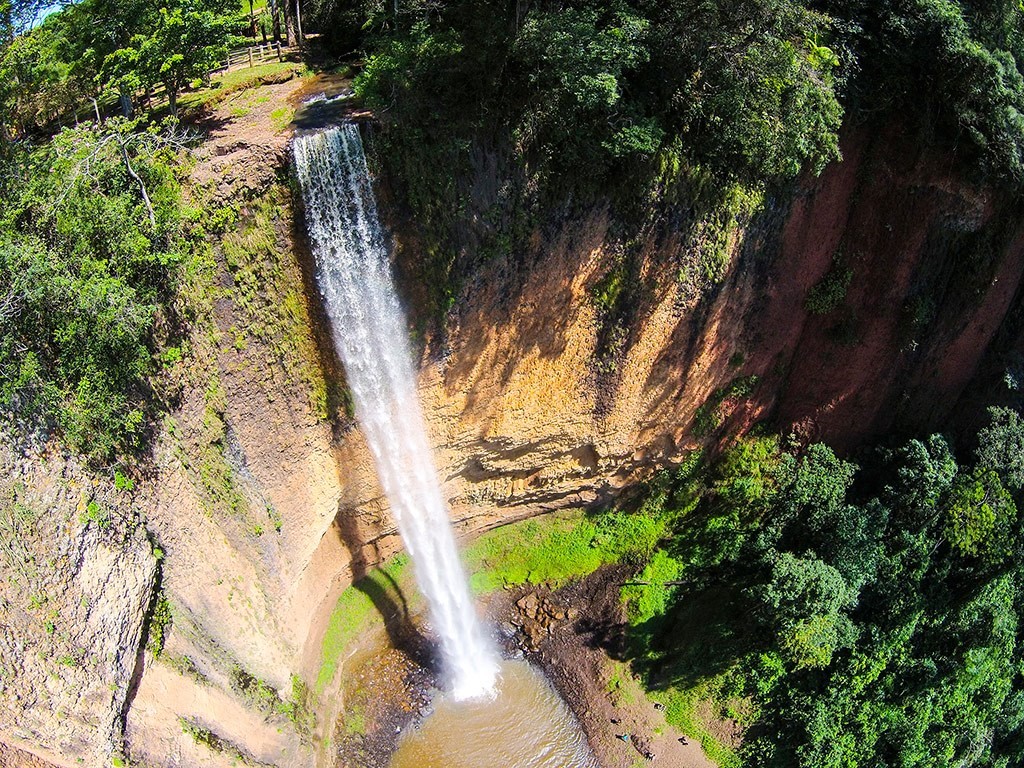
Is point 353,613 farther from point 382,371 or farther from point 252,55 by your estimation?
point 252,55

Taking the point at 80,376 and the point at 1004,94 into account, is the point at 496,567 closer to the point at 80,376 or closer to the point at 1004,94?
the point at 80,376

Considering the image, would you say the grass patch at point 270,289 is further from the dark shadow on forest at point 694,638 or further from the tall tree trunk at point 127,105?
the dark shadow on forest at point 694,638

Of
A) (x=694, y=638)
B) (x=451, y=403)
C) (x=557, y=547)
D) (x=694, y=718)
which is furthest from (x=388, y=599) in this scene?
(x=694, y=718)

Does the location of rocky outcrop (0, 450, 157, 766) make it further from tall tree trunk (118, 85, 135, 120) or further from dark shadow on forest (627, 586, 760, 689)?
dark shadow on forest (627, 586, 760, 689)

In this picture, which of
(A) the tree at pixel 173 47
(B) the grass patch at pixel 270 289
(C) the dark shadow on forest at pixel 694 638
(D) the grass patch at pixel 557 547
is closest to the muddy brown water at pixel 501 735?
(C) the dark shadow on forest at pixel 694 638

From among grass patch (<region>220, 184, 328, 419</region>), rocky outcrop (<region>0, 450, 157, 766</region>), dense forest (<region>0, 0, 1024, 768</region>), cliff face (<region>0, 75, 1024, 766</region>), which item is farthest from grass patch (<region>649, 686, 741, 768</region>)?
rocky outcrop (<region>0, 450, 157, 766</region>)

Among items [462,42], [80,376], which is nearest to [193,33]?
[462,42]
